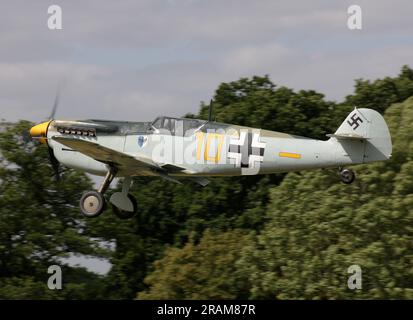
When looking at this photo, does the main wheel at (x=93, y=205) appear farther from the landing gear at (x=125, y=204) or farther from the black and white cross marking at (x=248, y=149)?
the black and white cross marking at (x=248, y=149)

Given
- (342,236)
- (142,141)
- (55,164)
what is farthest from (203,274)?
(142,141)

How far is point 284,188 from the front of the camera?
30.5 meters

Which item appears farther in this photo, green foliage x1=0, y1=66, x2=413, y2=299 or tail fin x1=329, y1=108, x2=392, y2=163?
green foliage x1=0, y1=66, x2=413, y2=299

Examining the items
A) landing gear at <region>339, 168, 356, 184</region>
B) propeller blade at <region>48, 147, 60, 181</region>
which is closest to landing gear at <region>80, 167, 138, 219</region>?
propeller blade at <region>48, 147, 60, 181</region>

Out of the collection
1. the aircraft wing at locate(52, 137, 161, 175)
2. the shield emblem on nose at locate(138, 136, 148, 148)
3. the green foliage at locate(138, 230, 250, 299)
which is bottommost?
the green foliage at locate(138, 230, 250, 299)

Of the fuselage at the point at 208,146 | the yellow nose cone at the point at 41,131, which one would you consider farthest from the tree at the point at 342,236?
the yellow nose cone at the point at 41,131

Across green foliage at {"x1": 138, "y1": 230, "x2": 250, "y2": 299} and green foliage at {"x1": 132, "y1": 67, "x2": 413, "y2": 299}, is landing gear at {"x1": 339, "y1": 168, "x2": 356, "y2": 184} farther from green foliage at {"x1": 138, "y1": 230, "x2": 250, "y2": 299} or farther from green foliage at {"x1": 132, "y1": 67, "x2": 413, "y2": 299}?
green foliage at {"x1": 138, "y1": 230, "x2": 250, "y2": 299}

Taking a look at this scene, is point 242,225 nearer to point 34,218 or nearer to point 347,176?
point 34,218

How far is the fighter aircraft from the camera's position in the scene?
61.1ft

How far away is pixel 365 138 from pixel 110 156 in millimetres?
4825

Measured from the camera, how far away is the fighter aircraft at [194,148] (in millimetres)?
18625

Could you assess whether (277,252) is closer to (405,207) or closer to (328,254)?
(328,254)
